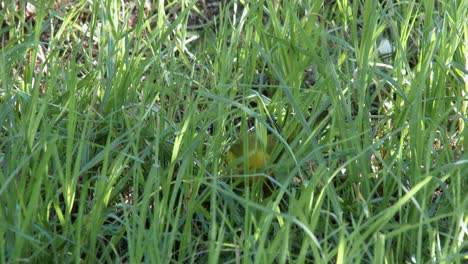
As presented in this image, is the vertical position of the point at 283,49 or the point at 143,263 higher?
the point at 283,49

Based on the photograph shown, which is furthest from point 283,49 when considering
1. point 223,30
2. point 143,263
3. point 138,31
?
A: point 143,263

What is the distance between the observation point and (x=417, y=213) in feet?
6.03

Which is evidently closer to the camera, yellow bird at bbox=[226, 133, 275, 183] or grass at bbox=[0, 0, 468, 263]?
grass at bbox=[0, 0, 468, 263]

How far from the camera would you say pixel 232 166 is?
196cm

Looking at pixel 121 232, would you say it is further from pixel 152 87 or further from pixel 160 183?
pixel 152 87

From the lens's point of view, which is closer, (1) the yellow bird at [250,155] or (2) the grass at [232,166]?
(2) the grass at [232,166]

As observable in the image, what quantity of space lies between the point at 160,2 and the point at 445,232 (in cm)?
106

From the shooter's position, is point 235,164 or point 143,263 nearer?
point 143,263

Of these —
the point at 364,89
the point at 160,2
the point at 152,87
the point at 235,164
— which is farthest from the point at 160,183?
the point at 160,2

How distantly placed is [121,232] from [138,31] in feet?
2.44

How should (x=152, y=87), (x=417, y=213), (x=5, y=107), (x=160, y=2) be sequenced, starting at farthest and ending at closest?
(x=160, y=2) → (x=152, y=87) → (x=5, y=107) → (x=417, y=213)

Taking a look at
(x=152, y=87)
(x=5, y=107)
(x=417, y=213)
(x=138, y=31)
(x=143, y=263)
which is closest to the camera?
(x=143, y=263)

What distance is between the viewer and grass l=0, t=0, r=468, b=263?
1.65 metres

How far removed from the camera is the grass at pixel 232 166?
65.0 inches
